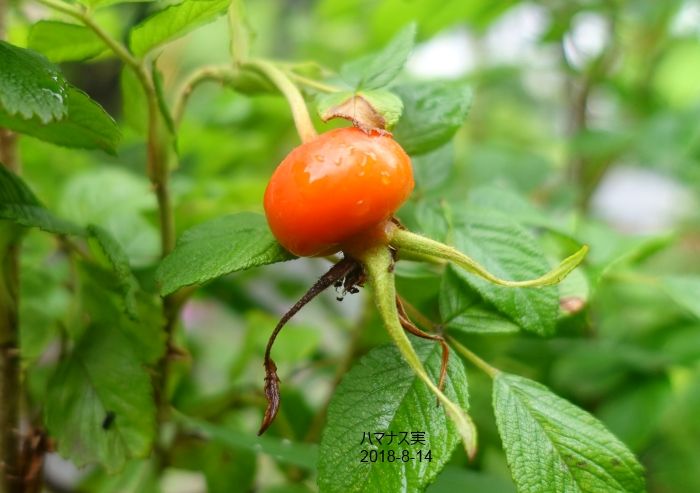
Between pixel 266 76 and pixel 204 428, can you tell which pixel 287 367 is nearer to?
pixel 204 428

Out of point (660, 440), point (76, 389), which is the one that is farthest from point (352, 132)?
point (660, 440)

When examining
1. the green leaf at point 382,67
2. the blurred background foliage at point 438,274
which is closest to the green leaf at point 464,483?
the blurred background foliage at point 438,274

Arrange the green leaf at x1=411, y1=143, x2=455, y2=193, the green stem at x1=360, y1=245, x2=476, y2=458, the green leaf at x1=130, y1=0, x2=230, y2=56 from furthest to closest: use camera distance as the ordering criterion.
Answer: the green leaf at x1=411, y1=143, x2=455, y2=193, the green leaf at x1=130, y1=0, x2=230, y2=56, the green stem at x1=360, y1=245, x2=476, y2=458

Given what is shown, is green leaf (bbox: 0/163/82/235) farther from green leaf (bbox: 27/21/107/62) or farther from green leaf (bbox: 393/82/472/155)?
green leaf (bbox: 393/82/472/155)

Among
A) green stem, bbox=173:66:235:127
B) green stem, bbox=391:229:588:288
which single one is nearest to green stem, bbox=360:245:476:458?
green stem, bbox=391:229:588:288

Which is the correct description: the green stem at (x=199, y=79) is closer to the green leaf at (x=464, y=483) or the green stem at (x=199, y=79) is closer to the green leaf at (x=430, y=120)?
the green leaf at (x=430, y=120)

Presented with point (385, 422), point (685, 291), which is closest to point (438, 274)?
point (385, 422)

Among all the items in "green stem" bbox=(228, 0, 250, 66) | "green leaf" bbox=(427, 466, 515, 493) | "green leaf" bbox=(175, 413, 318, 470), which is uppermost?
"green stem" bbox=(228, 0, 250, 66)
